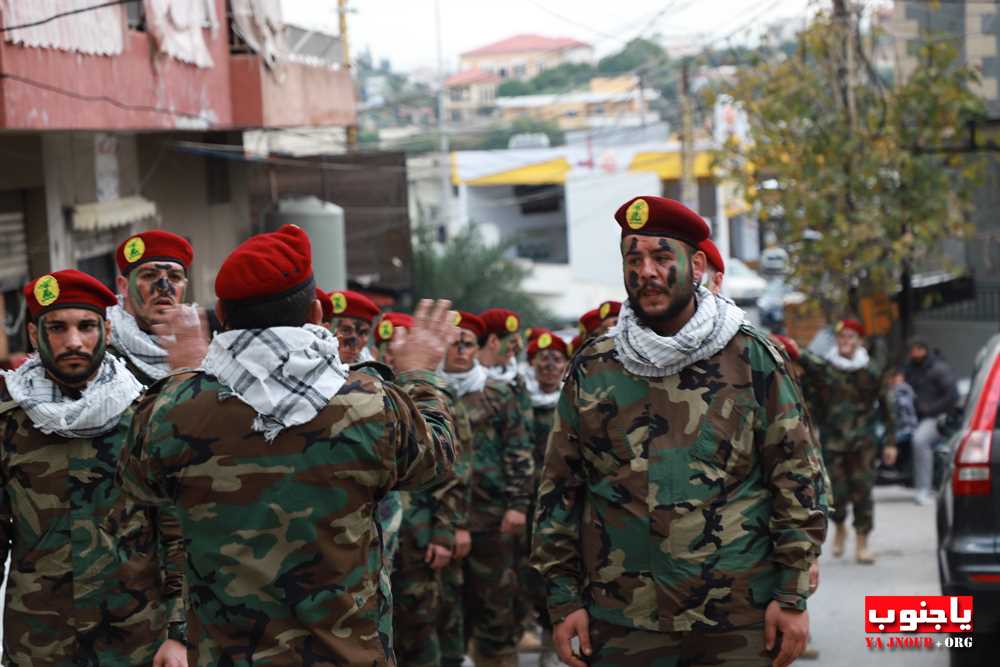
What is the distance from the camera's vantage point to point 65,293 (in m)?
5.39

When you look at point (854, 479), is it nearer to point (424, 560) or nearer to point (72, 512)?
point (424, 560)

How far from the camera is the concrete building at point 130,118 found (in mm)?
11984

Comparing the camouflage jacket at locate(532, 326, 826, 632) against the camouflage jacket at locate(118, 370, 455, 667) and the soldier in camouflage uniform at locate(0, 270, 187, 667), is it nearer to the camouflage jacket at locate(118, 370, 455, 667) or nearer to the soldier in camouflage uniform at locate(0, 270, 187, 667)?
the camouflage jacket at locate(118, 370, 455, 667)

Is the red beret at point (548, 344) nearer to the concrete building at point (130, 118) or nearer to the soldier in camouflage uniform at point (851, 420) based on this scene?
the soldier in camouflage uniform at point (851, 420)

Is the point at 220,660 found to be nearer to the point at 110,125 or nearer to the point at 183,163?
the point at 110,125

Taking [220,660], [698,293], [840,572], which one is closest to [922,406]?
[840,572]

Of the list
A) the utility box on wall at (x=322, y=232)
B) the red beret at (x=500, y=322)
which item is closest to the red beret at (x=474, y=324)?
the red beret at (x=500, y=322)

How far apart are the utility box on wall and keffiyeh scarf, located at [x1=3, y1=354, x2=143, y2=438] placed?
51.0 feet

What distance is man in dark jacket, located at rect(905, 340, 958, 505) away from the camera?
1647cm

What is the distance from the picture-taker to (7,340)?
13.6 metres

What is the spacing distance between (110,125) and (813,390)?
20.0 ft

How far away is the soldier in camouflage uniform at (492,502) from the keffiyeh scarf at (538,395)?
696mm

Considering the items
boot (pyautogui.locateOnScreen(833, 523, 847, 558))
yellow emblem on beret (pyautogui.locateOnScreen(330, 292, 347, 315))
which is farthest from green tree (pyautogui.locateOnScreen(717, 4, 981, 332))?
yellow emblem on beret (pyautogui.locateOnScreen(330, 292, 347, 315))

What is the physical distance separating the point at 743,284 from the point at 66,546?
41.2 metres
